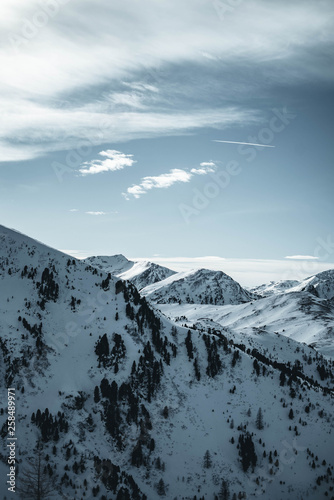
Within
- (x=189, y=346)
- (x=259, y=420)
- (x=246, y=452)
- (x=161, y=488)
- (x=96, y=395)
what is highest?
(x=189, y=346)

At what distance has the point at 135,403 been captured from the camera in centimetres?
9362

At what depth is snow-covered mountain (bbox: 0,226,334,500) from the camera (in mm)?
75938

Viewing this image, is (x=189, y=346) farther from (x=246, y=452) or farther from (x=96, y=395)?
(x=96, y=395)

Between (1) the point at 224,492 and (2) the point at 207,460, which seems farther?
(2) the point at 207,460

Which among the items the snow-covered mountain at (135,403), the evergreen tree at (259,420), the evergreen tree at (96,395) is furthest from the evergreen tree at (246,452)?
the evergreen tree at (96,395)

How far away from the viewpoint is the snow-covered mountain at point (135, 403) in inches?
2990

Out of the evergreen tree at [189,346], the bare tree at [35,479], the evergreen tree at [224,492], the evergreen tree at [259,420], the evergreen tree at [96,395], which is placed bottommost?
the evergreen tree at [224,492]

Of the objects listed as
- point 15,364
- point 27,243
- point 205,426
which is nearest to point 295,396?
point 205,426

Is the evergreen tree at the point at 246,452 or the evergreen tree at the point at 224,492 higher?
the evergreen tree at the point at 246,452

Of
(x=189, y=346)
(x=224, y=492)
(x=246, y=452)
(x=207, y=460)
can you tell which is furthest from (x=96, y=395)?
(x=189, y=346)

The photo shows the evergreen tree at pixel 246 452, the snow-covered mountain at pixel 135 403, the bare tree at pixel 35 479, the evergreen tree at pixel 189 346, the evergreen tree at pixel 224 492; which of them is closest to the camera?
the bare tree at pixel 35 479

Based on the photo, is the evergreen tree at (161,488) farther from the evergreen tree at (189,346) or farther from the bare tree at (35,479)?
the evergreen tree at (189,346)

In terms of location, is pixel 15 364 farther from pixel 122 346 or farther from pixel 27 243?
pixel 27 243

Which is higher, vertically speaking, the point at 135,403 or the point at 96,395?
the point at 96,395
